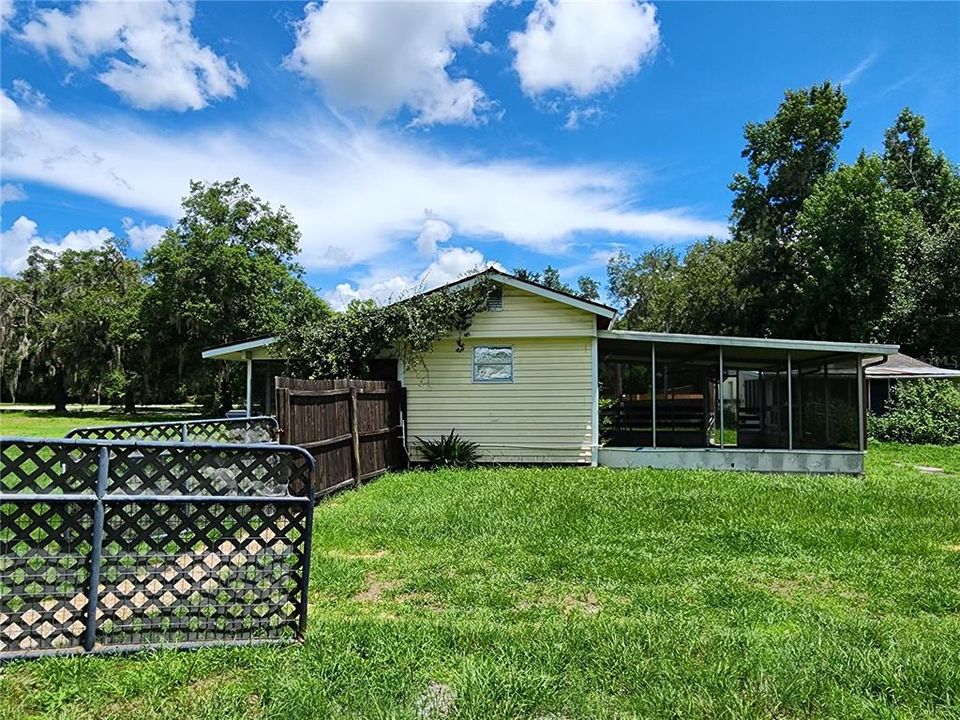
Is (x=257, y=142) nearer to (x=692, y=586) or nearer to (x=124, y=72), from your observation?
(x=124, y=72)

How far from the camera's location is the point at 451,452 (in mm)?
11766

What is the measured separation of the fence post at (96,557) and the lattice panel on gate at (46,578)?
5cm

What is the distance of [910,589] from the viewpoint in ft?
15.0

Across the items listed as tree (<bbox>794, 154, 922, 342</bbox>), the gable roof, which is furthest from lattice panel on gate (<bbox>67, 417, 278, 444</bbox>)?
tree (<bbox>794, 154, 922, 342</bbox>)

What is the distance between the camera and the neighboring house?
1902 cm

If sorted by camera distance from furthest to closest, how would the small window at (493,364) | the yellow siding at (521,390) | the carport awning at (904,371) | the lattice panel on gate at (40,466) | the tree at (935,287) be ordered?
the tree at (935,287), the carport awning at (904,371), the small window at (493,364), the yellow siding at (521,390), the lattice panel on gate at (40,466)

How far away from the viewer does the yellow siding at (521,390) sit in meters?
11.9

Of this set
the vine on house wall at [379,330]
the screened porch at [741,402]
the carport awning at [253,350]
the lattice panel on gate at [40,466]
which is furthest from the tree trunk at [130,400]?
the lattice panel on gate at [40,466]

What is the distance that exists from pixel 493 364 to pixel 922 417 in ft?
46.7

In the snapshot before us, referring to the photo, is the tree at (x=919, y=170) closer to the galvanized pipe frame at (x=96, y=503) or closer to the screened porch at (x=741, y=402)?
the screened porch at (x=741, y=402)

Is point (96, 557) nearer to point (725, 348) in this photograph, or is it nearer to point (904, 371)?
point (725, 348)

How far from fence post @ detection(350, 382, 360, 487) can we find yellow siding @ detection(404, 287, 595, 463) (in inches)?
101

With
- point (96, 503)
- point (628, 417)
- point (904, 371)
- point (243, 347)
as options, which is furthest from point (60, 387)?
point (904, 371)

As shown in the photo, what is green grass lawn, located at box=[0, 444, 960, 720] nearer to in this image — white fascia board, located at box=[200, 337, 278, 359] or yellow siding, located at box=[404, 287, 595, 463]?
yellow siding, located at box=[404, 287, 595, 463]
